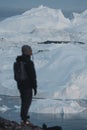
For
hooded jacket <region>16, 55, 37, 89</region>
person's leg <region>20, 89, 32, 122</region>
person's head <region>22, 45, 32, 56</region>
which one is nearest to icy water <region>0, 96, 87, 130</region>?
person's leg <region>20, 89, 32, 122</region>

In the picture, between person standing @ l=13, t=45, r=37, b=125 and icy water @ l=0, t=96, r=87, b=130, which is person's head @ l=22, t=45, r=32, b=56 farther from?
icy water @ l=0, t=96, r=87, b=130

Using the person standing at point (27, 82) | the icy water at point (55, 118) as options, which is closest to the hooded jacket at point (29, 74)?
the person standing at point (27, 82)

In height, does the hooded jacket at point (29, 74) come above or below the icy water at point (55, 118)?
above

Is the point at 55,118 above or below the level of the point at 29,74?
below

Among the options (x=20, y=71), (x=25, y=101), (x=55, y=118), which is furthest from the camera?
(x=55, y=118)

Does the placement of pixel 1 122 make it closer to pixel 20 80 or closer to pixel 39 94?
pixel 20 80

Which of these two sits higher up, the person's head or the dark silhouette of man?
the person's head

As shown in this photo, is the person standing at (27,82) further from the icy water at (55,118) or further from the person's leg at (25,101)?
the icy water at (55,118)

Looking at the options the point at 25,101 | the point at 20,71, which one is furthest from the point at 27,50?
the point at 25,101

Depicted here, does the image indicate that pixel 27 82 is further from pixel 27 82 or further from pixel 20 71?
pixel 20 71

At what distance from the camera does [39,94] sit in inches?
1144

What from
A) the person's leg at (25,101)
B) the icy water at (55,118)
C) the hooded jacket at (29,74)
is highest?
the hooded jacket at (29,74)

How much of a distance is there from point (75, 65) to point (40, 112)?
38.0 feet

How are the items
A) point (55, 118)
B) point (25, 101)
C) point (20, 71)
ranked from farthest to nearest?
point (55, 118) < point (25, 101) < point (20, 71)
